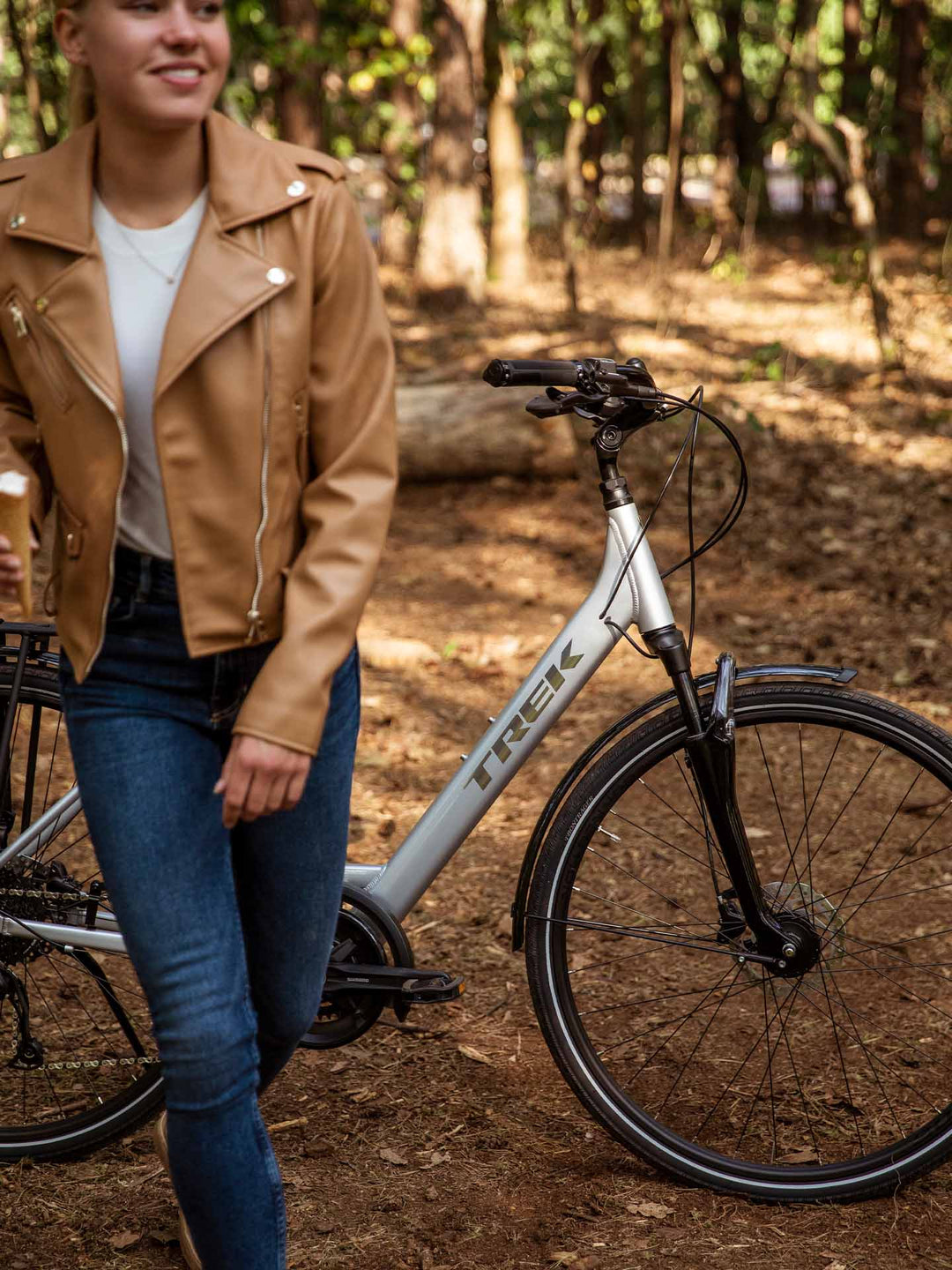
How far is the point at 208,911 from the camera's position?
1.94m

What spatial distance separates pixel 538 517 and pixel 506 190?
337 inches

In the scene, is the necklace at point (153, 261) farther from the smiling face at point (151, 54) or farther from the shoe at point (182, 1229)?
the shoe at point (182, 1229)

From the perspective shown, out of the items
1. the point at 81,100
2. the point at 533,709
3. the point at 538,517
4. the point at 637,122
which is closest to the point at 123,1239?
the point at 533,709

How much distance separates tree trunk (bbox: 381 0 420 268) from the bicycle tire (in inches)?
491

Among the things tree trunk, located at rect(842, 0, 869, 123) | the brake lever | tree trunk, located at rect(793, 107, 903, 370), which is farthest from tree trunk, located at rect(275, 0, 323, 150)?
the brake lever

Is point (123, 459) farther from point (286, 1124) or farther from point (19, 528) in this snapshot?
point (286, 1124)

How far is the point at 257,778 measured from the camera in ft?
6.12

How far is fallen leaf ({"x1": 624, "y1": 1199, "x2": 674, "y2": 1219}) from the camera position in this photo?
280cm

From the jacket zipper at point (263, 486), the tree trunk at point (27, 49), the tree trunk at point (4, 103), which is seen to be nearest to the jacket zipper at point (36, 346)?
the jacket zipper at point (263, 486)

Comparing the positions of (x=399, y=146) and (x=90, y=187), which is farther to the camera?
(x=399, y=146)

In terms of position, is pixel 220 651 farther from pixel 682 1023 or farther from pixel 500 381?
pixel 682 1023

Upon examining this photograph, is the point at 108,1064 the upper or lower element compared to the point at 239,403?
lower

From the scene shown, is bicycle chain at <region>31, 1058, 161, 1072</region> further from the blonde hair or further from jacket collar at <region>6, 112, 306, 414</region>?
the blonde hair

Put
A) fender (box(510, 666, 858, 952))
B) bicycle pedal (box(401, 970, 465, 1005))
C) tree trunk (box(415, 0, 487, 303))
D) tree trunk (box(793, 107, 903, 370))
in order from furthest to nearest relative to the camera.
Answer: tree trunk (box(415, 0, 487, 303)), tree trunk (box(793, 107, 903, 370)), bicycle pedal (box(401, 970, 465, 1005)), fender (box(510, 666, 858, 952))
